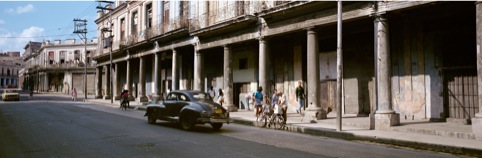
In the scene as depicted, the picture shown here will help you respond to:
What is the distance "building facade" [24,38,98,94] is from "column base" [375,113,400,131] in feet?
182

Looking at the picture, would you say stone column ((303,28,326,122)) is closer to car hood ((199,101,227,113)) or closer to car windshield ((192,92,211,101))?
car windshield ((192,92,211,101))

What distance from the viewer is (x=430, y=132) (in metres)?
10.5

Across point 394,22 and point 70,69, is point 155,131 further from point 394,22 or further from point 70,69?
point 70,69

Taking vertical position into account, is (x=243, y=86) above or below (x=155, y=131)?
above

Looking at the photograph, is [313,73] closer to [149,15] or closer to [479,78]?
[479,78]

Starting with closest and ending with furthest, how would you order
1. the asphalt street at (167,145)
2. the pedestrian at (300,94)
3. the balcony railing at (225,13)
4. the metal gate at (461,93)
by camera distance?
the asphalt street at (167,145), the metal gate at (461,93), the pedestrian at (300,94), the balcony railing at (225,13)

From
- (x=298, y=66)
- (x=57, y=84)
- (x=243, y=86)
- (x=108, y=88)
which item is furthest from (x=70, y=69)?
(x=298, y=66)

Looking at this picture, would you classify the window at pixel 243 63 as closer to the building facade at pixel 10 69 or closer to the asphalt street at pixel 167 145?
the asphalt street at pixel 167 145

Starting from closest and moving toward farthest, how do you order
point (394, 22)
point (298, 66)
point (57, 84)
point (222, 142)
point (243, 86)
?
1. point (222, 142)
2. point (394, 22)
3. point (298, 66)
4. point (243, 86)
5. point (57, 84)

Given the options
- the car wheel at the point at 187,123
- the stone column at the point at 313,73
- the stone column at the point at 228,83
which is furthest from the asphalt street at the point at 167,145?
the stone column at the point at 228,83

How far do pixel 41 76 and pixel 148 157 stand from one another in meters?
72.1

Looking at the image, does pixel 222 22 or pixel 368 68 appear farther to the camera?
pixel 222 22

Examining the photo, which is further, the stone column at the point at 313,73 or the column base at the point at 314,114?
the stone column at the point at 313,73

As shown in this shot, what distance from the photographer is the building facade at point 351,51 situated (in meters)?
12.4
